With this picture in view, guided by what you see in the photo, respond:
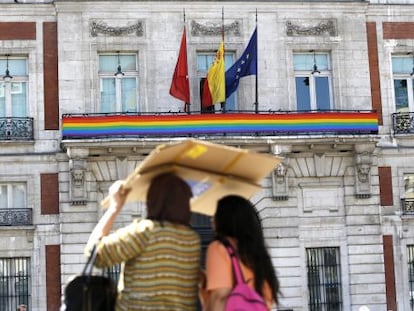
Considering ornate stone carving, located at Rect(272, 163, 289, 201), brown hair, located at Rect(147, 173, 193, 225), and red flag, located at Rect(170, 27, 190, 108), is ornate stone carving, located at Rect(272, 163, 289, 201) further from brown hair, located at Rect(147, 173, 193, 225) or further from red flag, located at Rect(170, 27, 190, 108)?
brown hair, located at Rect(147, 173, 193, 225)

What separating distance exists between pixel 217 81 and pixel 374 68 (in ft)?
16.1

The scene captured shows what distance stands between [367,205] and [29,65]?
9455 mm

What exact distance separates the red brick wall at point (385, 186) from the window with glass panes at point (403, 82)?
5.58 ft

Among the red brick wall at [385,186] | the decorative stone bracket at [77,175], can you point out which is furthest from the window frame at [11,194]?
→ the red brick wall at [385,186]

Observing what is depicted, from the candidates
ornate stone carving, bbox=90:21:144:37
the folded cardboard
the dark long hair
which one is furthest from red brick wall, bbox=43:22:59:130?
the dark long hair

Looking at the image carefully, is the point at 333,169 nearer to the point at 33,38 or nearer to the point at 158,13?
the point at 158,13

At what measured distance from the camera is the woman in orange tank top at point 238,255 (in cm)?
518

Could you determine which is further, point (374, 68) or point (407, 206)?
point (374, 68)

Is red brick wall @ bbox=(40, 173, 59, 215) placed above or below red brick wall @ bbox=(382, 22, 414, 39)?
below

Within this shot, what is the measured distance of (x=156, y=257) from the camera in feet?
16.6

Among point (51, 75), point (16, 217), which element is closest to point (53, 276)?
point (16, 217)

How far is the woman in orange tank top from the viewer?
518 cm

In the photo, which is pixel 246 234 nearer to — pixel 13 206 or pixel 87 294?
pixel 87 294

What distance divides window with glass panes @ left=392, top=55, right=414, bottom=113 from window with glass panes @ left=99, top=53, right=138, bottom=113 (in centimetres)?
706
